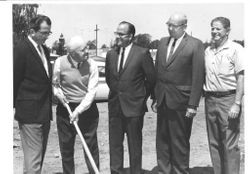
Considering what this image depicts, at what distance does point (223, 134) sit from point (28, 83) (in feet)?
6.27

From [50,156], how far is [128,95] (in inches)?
76.2

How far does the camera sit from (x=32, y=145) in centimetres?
404

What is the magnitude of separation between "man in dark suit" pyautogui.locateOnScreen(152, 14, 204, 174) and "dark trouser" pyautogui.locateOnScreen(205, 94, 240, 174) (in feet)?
0.62

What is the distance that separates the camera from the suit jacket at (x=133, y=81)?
450 centimetres

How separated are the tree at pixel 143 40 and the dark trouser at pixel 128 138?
0.83 metres

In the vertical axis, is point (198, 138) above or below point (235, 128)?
below

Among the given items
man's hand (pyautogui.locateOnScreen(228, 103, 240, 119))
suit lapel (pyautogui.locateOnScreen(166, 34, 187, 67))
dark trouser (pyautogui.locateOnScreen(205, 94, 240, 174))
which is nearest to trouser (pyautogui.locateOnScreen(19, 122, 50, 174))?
suit lapel (pyautogui.locateOnScreen(166, 34, 187, 67))

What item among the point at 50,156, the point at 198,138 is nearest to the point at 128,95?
the point at 50,156

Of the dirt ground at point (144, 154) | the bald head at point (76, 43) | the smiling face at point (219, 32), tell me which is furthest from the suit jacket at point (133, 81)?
the dirt ground at point (144, 154)

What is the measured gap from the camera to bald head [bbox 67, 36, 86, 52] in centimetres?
427

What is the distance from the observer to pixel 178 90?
14.4 feet

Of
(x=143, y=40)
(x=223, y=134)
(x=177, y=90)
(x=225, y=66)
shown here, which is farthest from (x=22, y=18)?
(x=223, y=134)

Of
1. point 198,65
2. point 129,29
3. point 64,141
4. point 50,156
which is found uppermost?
point 129,29

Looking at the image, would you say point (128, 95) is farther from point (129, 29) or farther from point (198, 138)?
point (198, 138)
